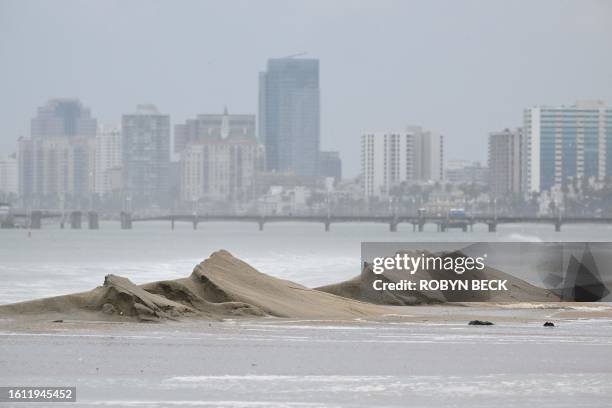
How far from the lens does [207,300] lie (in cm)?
3353

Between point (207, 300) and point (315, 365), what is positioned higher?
point (207, 300)

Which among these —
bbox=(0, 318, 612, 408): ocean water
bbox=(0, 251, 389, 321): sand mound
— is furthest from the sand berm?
bbox=(0, 318, 612, 408): ocean water

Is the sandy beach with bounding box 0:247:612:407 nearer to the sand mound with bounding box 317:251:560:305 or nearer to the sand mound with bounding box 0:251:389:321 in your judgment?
the sand mound with bounding box 0:251:389:321

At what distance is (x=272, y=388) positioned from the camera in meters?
21.9

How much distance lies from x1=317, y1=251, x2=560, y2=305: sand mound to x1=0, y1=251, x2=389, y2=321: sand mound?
1102 millimetres

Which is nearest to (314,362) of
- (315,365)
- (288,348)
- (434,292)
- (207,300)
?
(315,365)

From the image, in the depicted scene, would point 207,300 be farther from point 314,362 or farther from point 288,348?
point 314,362

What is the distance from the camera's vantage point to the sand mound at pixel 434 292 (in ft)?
→ 126

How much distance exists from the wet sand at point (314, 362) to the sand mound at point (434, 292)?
14.2 ft

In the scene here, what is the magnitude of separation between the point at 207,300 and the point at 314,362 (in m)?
8.59

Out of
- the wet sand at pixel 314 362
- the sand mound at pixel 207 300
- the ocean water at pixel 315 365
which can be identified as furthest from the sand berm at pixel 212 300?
the ocean water at pixel 315 365

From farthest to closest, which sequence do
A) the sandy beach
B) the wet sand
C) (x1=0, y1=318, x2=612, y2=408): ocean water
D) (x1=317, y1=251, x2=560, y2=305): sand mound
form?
(x1=317, y1=251, x2=560, y2=305): sand mound
the sandy beach
the wet sand
(x1=0, y1=318, x2=612, y2=408): ocean water

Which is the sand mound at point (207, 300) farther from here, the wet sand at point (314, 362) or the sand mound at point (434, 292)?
the sand mound at point (434, 292)

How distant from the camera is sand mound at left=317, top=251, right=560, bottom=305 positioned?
38312 millimetres
